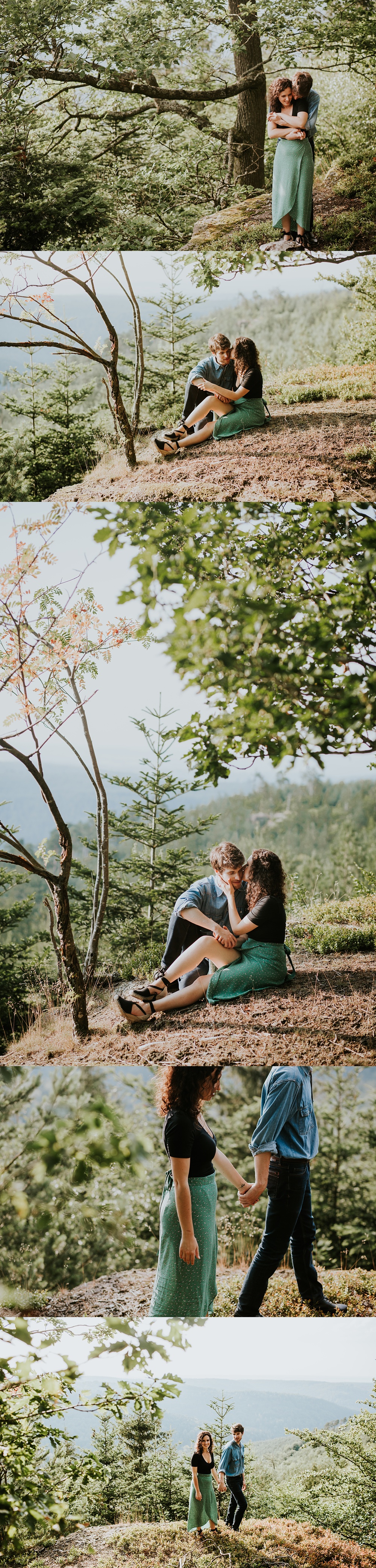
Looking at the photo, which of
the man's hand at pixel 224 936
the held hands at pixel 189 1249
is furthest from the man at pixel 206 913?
the held hands at pixel 189 1249

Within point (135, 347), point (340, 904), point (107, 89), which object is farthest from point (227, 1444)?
point (107, 89)

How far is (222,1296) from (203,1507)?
94 cm

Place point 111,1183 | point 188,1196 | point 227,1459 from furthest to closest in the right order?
point 111,1183 → point 227,1459 → point 188,1196

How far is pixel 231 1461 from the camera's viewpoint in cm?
477

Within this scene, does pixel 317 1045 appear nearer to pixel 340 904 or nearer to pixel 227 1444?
pixel 340 904

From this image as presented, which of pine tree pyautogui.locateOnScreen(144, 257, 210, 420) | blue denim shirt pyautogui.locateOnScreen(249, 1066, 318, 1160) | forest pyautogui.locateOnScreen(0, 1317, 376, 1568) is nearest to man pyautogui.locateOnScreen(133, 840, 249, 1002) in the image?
blue denim shirt pyautogui.locateOnScreen(249, 1066, 318, 1160)

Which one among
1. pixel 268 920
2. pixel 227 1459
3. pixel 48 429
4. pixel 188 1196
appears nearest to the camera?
pixel 268 920

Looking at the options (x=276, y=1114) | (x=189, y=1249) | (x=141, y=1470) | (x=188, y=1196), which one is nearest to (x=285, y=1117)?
(x=276, y=1114)

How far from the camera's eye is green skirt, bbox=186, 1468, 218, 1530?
4715mm

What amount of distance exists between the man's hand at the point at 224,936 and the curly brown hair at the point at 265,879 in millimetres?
147

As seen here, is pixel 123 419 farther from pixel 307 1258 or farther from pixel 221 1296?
pixel 221 1296

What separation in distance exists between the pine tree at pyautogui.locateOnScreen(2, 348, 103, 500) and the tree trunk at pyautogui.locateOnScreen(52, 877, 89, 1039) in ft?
6.81

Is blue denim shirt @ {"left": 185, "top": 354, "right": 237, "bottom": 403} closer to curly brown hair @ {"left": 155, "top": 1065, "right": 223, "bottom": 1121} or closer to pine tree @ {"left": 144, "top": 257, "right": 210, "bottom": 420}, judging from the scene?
pine tree @ {"left": 144, "top": 257, "right": 210, "bottom": 420}

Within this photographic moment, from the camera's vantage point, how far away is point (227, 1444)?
4852 millimetres
